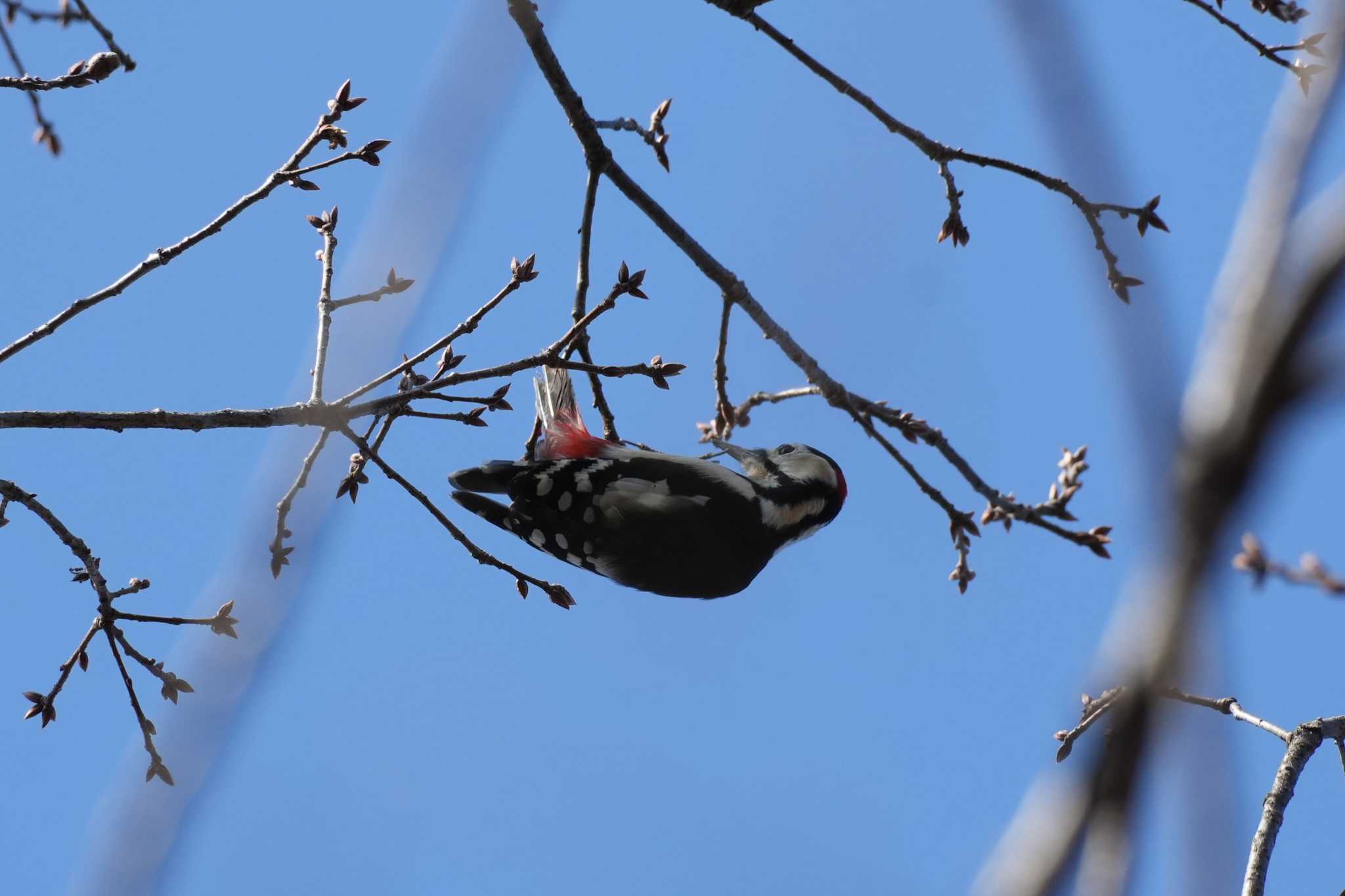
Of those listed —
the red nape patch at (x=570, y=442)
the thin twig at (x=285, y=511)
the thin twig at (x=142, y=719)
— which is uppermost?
the red nape patch at (x=570, y=442)

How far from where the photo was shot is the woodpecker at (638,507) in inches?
191

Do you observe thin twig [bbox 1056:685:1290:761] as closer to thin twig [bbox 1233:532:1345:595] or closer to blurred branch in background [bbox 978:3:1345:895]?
thin twig [bbox 1233:532:1345:595]

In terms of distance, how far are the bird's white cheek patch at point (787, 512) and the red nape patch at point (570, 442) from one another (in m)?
0.74

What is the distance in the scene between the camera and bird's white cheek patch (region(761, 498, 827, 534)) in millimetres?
5238

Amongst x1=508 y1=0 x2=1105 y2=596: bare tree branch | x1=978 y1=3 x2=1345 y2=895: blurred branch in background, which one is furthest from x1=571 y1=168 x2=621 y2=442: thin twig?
x1=978 y1=3 x2=1345 y2=895: blurred branch in background

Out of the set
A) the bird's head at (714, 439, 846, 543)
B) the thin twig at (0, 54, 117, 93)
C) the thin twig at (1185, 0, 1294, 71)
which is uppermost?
the thin twig at (1185, 0, 1294, 71)

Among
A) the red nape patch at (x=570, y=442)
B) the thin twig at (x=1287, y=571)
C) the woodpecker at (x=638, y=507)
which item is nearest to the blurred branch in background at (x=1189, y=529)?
the thin twig at (x=1287, y=571)

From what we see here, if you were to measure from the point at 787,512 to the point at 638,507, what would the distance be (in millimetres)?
801

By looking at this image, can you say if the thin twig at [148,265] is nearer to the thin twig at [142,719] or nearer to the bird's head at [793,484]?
the thin twig at [142,719]

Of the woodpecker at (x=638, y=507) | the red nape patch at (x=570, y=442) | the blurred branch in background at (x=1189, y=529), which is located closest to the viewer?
the blurred branch in background at (x=1189, y=529)

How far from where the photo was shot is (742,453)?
5566 mm

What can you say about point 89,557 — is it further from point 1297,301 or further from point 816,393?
point 1297,301

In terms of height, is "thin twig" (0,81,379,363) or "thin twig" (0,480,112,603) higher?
"thin twig" (0,81,379,363)

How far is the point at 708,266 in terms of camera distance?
3787mm
